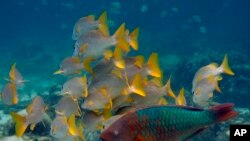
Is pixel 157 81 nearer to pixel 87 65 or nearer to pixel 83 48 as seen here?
pixel 87 65

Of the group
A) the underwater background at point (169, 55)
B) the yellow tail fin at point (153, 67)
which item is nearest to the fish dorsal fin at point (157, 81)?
the yellow tail fin at point (153, 67)

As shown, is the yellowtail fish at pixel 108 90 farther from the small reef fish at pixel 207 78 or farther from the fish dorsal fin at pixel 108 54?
the small reef fish at pixel 207 78

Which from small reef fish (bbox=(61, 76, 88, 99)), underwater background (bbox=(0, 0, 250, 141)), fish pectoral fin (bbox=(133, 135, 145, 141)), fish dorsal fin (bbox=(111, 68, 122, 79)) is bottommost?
fish pectoral fin (bbox=(133, 135, 145, 141))

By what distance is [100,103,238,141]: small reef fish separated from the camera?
199 centimetres

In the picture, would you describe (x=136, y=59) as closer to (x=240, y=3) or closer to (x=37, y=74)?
(x=37, y=74)

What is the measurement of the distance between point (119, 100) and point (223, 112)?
177 cm

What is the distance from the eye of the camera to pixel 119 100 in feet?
11.4

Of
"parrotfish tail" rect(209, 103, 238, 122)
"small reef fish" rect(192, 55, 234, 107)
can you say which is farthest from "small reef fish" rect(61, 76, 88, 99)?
"small reef fish" rect(192, 55, 234, 107)

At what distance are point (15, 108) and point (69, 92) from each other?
38.9 feet

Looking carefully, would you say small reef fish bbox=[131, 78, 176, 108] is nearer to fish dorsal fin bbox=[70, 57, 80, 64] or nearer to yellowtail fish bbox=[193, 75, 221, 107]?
fish dorsal fin bbox=[70, 57, 80, 64]

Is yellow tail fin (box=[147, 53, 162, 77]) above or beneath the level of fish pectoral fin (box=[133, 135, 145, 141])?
above

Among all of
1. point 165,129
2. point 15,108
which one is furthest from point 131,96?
point 15,108

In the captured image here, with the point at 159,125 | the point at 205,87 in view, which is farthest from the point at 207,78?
the point at 159,125

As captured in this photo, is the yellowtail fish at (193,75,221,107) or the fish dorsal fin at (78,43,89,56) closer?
the fish dorsal fin at (78,43,89,56)
